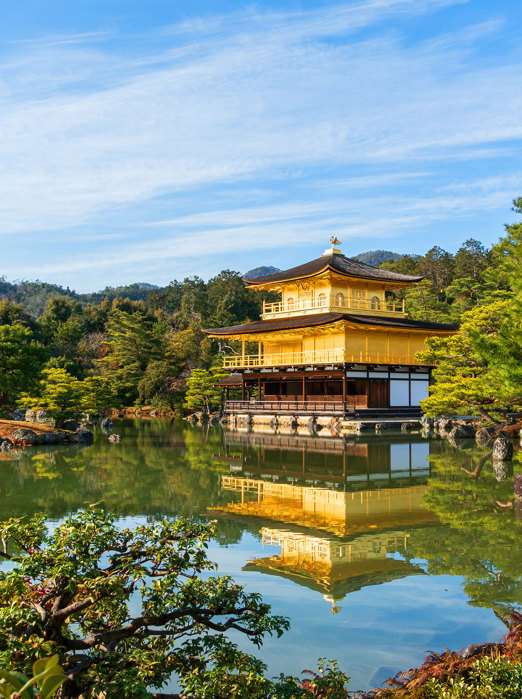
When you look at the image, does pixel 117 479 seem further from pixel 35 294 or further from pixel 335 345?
pixel 35 294

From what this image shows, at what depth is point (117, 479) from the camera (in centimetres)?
1329

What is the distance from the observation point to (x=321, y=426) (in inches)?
1080

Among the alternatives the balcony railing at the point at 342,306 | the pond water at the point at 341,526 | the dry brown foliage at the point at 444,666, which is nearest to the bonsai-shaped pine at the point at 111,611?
the dry brown foliage at the point at 444,666

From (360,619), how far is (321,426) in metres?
22.1

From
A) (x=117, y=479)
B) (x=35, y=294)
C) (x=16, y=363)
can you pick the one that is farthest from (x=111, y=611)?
(x=35, y=294)

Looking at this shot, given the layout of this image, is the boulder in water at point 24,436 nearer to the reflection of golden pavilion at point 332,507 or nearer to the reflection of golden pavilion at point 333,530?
the reflection of golden pavilion at point 333,530

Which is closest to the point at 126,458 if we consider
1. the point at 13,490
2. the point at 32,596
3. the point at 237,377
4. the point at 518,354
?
the point at 13,490

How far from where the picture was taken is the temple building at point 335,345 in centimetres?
2945

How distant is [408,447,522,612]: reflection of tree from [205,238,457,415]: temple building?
51.2ft

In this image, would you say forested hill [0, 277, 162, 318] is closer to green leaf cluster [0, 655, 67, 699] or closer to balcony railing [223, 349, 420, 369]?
balcony railing [223, 349, 420, 369]

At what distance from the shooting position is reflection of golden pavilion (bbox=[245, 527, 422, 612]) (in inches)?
251

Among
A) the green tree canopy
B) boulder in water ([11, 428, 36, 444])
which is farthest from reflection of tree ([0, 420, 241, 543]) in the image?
the green tree canopy

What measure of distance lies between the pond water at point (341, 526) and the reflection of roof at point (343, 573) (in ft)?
0.07

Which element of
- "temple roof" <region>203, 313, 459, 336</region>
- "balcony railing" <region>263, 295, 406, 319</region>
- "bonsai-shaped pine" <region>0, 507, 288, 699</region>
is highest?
"balcony railing" <region>263, 295, 406, 319</region>
